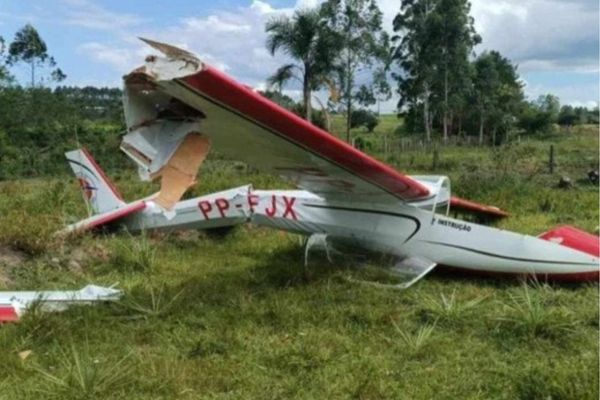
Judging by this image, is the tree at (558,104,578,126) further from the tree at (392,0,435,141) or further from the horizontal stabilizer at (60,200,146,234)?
the horizontal stabilizer at (60,200,146,234)

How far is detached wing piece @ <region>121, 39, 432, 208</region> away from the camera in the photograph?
3.99m

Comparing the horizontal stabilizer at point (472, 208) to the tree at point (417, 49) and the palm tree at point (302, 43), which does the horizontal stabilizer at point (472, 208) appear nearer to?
the palm tree at point (302, 43)

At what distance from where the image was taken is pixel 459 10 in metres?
32.4

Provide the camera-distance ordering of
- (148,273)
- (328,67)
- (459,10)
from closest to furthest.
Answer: (148,273), (328,67), (459,10)

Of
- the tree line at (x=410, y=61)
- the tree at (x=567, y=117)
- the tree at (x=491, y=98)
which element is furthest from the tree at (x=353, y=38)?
the tree at (x=567, y=117)

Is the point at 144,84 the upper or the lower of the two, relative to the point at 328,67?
lower

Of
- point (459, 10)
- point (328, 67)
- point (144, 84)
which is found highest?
point (459, 10)

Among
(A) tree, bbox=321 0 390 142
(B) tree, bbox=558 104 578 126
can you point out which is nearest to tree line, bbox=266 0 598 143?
(A) tree, bbox=321 0 390 142

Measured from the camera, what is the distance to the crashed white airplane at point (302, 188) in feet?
14.2

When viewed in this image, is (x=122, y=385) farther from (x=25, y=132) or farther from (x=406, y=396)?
(x=25, y=132)

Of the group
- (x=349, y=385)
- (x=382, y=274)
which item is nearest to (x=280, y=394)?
(x=349, y=385)

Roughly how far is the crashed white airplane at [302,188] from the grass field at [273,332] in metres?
0.33

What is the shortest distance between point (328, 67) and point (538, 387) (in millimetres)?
22644

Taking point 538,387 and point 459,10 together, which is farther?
point 459,10
